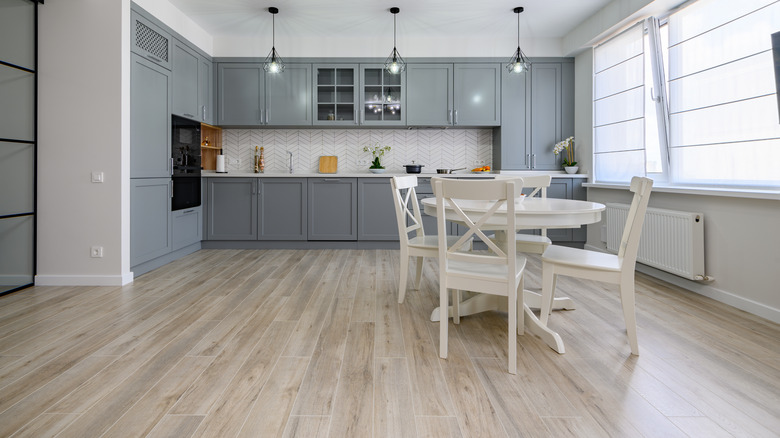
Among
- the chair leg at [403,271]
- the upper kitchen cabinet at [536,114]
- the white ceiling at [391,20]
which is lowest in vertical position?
the chair leg at [403,271]

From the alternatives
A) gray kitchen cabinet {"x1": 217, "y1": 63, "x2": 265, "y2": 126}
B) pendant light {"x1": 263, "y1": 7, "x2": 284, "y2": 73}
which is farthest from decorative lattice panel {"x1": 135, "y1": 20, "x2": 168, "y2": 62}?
gray kitchen cabinet {"x1": 217, "y1": 63, "x2": 265, "y2": 126}

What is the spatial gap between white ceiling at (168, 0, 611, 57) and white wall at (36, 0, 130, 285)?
1.16 meters

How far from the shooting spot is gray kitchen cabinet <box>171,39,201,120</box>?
432 cm

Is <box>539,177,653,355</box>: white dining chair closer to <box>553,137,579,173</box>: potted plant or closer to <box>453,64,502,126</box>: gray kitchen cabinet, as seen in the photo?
<box>553,137,579,173</box>: potted plant

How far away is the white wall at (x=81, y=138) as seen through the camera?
3359 millimetres

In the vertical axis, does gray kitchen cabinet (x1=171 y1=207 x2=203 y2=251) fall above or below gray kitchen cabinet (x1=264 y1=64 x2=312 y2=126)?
below

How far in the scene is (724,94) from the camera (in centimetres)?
308

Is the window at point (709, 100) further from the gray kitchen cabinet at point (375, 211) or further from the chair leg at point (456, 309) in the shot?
the gray kitchen cabinet at point (375, 211)

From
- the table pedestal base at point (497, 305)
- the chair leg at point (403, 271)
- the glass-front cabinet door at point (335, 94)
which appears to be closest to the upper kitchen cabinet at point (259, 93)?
the glass-front cabinet door at point (335, 94)

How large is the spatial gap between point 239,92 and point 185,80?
0.82m

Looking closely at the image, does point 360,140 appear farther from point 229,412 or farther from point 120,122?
point 229,412

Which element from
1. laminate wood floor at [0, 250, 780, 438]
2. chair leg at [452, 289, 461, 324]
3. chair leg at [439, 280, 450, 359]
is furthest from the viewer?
chair leg at [452, 289, 461, 324]

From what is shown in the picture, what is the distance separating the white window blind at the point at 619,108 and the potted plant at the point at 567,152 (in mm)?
270

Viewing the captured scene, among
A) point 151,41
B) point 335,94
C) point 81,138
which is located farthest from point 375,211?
point 81,138
